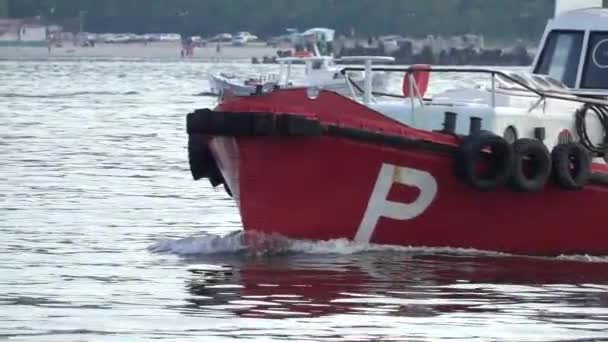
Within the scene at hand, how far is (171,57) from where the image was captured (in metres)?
138

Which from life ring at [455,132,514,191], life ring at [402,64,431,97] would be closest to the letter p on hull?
life ring at [455,132,514,191]

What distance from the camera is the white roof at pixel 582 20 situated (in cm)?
1973

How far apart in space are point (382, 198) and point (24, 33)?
13347cm

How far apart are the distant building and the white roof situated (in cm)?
12618

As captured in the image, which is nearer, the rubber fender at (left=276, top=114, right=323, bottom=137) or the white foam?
the rubber fender at (left=276, top=114, right=323, bottom=137)

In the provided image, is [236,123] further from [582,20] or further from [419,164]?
[582,20]

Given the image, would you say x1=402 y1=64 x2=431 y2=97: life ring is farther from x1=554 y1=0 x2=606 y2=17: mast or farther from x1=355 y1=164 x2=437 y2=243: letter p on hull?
x1=554 y1=0 x2=606 y2=17: mast

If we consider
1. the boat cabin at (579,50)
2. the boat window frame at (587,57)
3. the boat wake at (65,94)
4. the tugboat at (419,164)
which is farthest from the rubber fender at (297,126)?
the boat wake at (65,94)

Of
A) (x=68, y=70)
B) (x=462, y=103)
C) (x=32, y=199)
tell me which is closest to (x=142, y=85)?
(x=68, y=70)

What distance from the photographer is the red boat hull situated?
17.2 m

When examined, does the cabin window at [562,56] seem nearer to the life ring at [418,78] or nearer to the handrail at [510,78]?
the handrail at [510,78]

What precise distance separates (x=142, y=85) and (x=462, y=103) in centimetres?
5683

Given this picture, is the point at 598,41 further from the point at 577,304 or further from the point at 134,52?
the point at 134,52

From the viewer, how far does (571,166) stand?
17.8 meters
